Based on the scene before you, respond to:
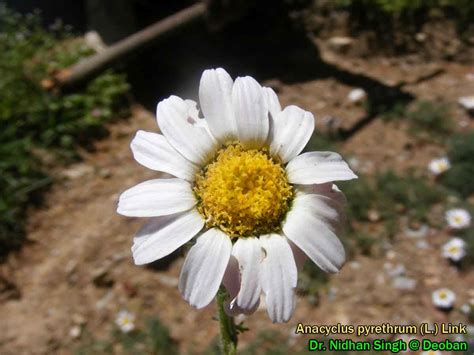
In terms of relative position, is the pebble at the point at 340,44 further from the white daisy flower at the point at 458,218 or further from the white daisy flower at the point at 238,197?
the white daisy flower at the point at 238,197

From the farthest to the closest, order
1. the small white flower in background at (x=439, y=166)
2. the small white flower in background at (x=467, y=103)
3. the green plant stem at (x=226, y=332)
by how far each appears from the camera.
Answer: the small white flower in background at (x=467, y=103) < the small white flower in background at (x=439, y=166) < the green plant stem at (x=226, y=332)

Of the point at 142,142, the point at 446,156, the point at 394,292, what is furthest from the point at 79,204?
the point at 142,142

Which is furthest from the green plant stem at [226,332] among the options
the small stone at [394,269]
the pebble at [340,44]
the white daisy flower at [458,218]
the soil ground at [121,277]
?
the pebble at [340,44]

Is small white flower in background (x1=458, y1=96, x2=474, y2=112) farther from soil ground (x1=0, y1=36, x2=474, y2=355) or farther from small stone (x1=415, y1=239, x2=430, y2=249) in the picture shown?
small stone (x1=415, y1=239, x2=430, y2=249)

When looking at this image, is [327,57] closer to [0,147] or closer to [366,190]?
[366,190]

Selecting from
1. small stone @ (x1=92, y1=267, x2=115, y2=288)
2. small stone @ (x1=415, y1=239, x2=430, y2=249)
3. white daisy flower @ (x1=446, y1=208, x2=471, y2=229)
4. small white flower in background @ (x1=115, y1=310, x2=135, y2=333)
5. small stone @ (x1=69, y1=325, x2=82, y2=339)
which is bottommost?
small stone @ (x1=415, y1=239, x2=430, y2=249)

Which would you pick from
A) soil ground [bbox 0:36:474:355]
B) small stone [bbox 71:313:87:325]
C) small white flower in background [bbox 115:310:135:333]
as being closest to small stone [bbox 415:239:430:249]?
soil ground [bbox 0:36:474:355]
